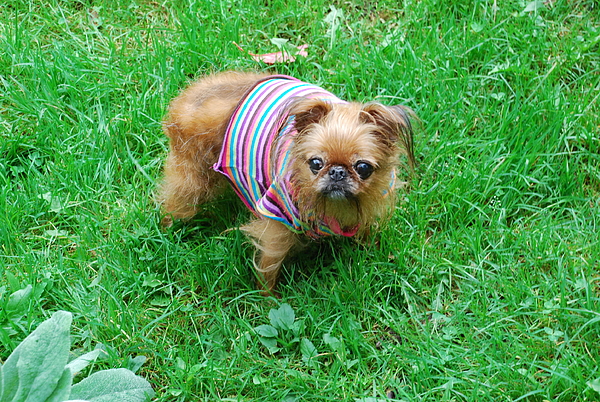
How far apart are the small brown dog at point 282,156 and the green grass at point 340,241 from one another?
0.32 m

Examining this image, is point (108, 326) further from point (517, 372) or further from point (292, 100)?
point (517, 372)

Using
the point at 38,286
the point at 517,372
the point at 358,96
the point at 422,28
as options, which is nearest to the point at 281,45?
the point at 358,96

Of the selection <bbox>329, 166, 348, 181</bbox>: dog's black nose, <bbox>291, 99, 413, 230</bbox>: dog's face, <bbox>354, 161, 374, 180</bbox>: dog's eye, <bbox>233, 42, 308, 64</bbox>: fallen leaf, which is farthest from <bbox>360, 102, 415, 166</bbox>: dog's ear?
<bbox>233, 42, 308, 64</bbox>: fallen leaf

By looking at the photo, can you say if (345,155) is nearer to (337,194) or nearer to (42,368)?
(337,194)

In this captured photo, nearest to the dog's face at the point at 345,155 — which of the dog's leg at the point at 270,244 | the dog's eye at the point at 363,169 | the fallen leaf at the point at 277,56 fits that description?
the dog's eye at the point at 363,169

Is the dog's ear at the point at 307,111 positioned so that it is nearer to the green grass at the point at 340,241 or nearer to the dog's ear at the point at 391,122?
the dog's ear at the point at 391,122

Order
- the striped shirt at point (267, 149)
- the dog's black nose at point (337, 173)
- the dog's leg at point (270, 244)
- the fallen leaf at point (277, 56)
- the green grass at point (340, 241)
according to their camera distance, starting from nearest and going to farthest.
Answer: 1. the dog's black nose at point (337, 173)
2. the striped shirt at point (267, 149)
3. the green grass at point (340, 241)
4. the dog's leg at point (270, 244)
5. the fallen leaf at point (277, 56)

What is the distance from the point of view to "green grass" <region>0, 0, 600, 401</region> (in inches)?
120

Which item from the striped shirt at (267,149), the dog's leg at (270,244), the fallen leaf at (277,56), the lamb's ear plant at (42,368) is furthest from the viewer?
the fallen leaf at (277,56)

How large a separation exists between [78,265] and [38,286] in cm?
27

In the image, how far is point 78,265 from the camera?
3.50 meters

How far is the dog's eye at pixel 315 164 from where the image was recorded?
2728 mm

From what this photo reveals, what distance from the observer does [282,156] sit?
2920 millimetres

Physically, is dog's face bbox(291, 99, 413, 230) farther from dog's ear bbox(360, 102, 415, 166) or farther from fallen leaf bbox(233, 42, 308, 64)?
fallen leaf bbox(233, 42, 308, 64)
